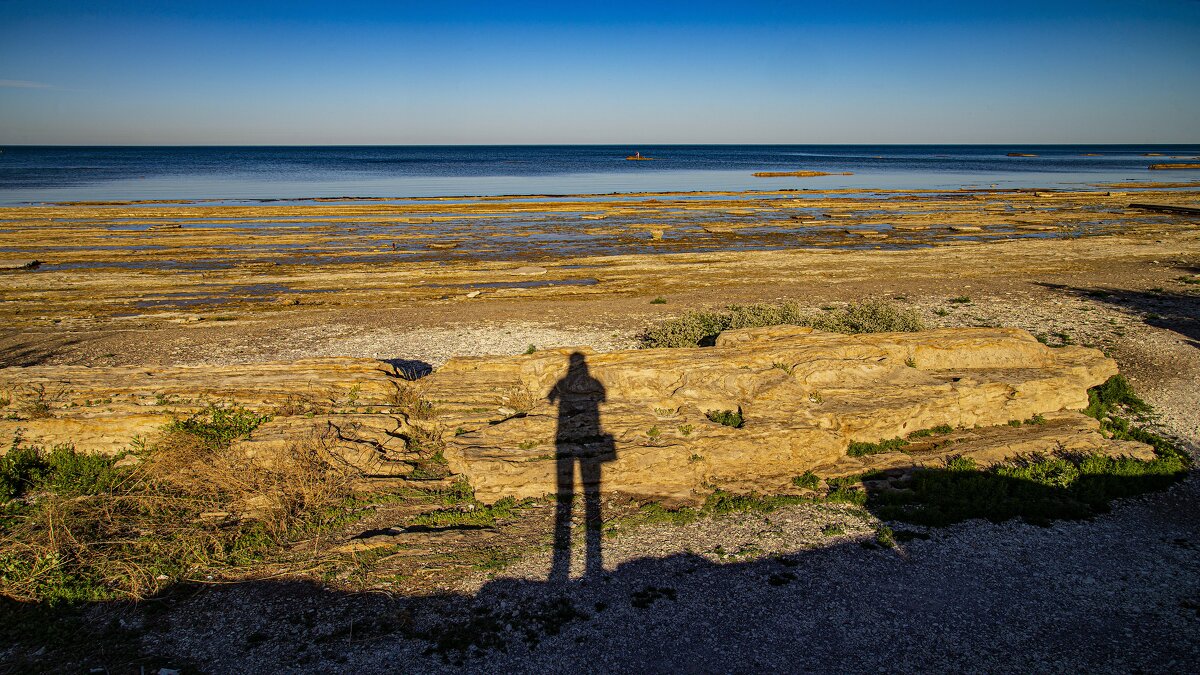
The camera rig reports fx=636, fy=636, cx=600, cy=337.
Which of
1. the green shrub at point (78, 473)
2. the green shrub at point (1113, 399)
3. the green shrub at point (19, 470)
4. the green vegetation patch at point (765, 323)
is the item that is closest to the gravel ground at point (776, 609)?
the green shrub at point (1113, 399)

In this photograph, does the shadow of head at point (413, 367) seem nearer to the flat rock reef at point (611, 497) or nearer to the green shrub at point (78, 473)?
the flat rock reef at point (611, 497)

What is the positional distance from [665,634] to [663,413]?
17.7ft

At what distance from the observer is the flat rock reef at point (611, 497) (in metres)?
7.93

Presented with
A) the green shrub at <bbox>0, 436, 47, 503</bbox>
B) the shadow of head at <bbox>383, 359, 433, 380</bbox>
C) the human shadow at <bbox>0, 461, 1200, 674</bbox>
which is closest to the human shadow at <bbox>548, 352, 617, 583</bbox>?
the human shadow at <bbox>0, 461, 1200, 674</bbox>

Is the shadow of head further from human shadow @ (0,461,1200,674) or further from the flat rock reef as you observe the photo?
human shadow @ (0,461,1200,674)

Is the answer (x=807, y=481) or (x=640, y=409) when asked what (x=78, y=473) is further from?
(x=807, y=481)

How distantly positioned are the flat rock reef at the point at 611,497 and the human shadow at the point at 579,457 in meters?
0.06

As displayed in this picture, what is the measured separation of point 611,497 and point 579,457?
3.01 ft

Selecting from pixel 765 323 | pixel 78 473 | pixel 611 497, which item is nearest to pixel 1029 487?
pixel 611 497

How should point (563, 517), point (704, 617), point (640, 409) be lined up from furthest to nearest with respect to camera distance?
point (640, 409), point (563, 517), point (704, 617)

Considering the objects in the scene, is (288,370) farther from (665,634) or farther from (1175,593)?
(1175,593)

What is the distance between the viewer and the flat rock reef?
7930 mm

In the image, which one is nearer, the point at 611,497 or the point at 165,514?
the point at 165,514

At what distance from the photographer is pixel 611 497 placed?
1126 cm
